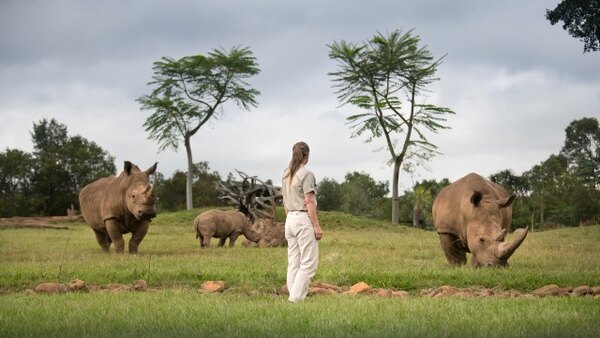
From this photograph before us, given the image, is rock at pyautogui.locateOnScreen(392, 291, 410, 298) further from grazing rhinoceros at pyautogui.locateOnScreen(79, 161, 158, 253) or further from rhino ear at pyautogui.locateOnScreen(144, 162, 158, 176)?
rhino ear at pyautogui.locateOnScreen(144, 162, 158, 176)

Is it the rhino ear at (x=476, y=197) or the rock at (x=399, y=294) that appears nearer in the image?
the rock at (x=399, y=294)

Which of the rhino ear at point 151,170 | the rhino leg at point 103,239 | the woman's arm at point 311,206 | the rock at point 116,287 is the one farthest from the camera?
the rhino leg at point 103,239

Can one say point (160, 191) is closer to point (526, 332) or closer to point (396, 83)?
point (396, 83)

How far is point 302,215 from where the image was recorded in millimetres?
9398

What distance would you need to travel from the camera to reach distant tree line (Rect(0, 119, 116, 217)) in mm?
57062

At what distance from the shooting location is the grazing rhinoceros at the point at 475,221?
500 inches

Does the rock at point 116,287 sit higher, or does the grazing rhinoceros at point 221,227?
the grazing rhinoceros at point 221,227

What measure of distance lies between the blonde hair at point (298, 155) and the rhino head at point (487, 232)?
4.42m

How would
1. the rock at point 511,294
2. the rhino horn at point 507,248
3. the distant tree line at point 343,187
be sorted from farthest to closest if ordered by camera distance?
the distant tree line at point 343,187, the rhino horn at point 507,248, the rock at point 511,294

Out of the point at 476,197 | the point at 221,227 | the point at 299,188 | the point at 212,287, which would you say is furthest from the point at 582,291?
the point at 221,227

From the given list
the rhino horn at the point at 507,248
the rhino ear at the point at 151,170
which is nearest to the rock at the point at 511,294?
the rhino horn at the point at 507,248

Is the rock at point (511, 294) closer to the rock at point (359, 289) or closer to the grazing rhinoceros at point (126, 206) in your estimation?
the rock at point (359, 289)

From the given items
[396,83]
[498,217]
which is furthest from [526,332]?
[396,83]

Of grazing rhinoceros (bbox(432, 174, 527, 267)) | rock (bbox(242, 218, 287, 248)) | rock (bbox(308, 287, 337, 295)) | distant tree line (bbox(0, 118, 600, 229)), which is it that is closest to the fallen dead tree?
rock (bbox(242, 218, 287, 248))
